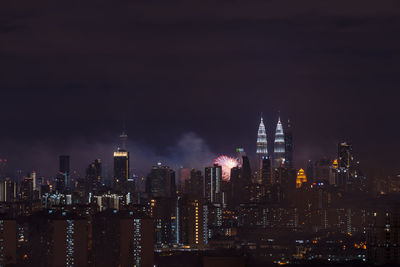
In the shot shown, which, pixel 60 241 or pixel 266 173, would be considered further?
pixel 266 173

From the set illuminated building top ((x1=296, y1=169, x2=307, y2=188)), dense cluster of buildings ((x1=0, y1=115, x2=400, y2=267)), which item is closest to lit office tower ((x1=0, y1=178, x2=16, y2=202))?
dense cluster of buildings ((x1=0, y1=115, x2=400, y2=267))

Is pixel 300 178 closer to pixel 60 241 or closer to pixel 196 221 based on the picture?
pixel 196 221

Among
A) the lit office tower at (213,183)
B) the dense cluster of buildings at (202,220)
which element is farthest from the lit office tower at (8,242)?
the lit office tower at (213,183)

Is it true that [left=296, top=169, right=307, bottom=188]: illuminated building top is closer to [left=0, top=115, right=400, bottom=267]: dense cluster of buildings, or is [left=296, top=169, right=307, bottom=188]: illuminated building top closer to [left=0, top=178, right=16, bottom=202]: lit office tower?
[left=0, top=115, right=400, bottom=267]: dense cluster of buildings

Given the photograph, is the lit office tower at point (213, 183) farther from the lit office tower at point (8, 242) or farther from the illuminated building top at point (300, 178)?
the lit office tower at point (8, 242)

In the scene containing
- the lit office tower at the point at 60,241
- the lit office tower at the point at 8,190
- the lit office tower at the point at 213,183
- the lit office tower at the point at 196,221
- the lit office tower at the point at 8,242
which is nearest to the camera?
the lit office tower at the point at 60,241

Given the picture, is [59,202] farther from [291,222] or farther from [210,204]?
[291,222]

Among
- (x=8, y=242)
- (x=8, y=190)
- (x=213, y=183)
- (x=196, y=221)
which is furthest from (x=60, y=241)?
(x=213, y=183)

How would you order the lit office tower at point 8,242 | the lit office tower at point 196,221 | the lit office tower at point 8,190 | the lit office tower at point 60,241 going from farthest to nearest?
the lit office tower at point 8,190, the lit office tower at point 196,221, the lit office tower at point 8,242, the lit office tower at point 60,241
